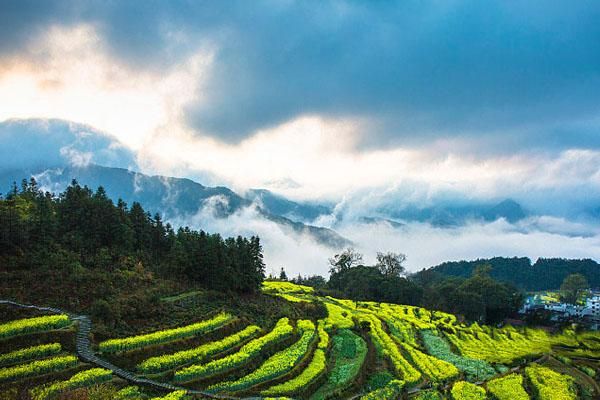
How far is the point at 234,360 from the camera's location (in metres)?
36.8

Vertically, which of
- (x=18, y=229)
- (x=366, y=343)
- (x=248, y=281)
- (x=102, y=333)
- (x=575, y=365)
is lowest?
(x=575, y=365)

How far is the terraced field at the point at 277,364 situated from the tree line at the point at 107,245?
45.8ft

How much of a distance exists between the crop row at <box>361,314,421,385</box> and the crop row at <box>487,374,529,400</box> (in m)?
7.13

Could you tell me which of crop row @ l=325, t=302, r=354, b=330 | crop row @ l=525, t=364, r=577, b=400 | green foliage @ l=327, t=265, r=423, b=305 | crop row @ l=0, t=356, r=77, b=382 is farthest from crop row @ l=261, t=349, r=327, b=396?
green foliage @ l=327, t=265, r=423, b=305

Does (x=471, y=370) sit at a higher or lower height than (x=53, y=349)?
lower

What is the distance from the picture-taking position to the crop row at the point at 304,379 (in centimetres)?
3394

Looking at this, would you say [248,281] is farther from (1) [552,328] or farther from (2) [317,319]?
(1) [552,328]

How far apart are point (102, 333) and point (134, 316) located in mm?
A: 5320

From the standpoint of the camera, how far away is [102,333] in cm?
3566

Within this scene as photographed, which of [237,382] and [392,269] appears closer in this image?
[237,382]

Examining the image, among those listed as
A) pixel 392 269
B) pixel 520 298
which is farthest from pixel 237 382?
pixel 392 269

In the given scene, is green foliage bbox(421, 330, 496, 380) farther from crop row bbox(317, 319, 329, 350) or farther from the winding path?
the winding path

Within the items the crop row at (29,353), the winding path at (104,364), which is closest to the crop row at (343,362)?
the winding path at (104,364)

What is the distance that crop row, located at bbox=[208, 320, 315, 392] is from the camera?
33000 millimetres
